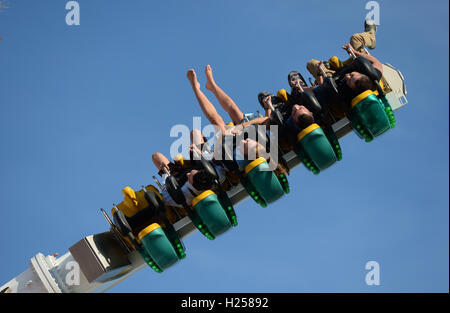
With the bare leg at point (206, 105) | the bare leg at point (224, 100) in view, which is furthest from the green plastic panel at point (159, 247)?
the bare leg at point (224, 100)

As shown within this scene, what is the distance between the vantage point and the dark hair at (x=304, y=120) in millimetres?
10008

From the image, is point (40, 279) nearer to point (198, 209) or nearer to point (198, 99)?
point (198, 209)

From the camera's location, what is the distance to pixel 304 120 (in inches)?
394

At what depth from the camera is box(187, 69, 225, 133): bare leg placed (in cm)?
1096

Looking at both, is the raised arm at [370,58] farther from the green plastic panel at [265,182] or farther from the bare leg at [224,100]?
the green plastic panel at [265,182]

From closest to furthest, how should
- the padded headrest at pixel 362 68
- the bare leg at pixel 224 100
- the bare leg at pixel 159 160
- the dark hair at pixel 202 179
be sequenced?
the dark hair at pixel 202 179, the padded headrest at pixel 362 68, the bare leg at pixel 159 160, the bare leg at pixel 224 100

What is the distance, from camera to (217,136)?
1062 cm

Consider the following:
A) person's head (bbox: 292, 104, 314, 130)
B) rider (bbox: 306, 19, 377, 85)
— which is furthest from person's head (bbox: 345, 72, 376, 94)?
rider (bbox: 306, 19, 377, 85)

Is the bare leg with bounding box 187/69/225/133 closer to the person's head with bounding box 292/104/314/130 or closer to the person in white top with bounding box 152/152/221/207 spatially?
the person in white top with bounding box 152/152/221/207

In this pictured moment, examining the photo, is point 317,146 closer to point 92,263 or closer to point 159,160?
point 159,160

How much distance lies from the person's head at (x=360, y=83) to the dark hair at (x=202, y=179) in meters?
2.49

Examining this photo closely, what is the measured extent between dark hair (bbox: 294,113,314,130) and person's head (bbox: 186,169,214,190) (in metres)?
1.49

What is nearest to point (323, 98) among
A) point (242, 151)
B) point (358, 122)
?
point (358, 122)

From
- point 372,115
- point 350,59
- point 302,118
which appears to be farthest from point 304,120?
point 350,59
